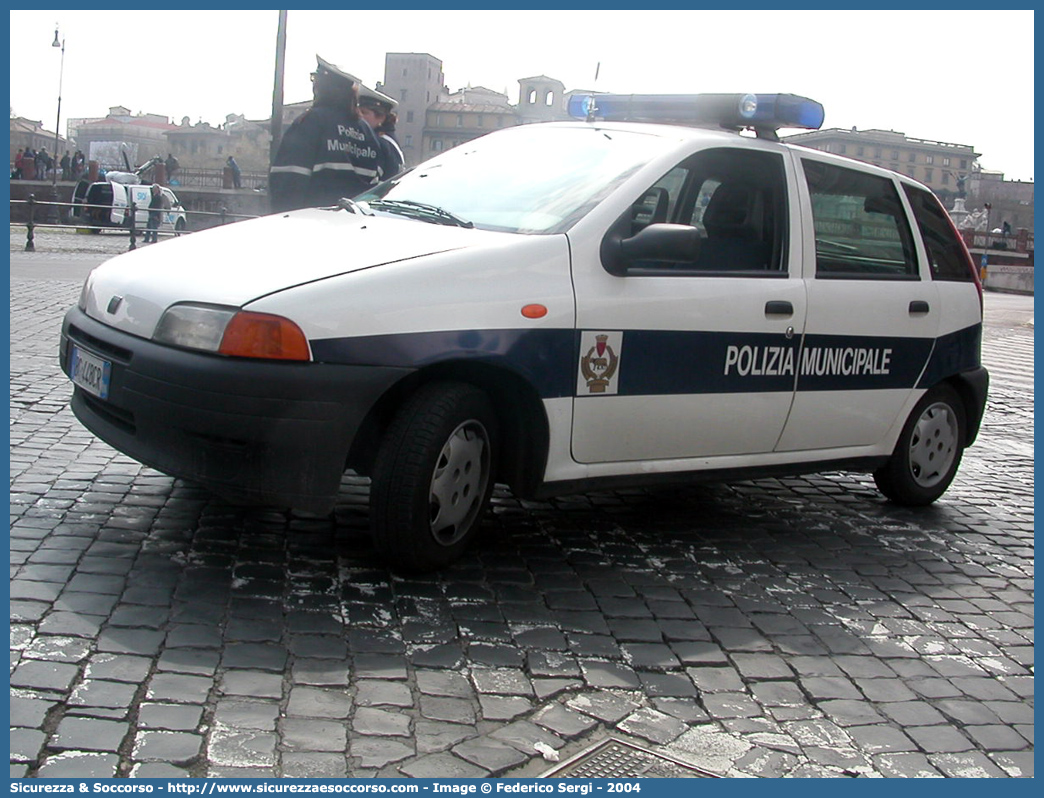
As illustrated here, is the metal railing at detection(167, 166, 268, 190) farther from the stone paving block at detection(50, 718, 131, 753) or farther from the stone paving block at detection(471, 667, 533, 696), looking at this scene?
the stone paving block at detection(50, 718, 131, 753)

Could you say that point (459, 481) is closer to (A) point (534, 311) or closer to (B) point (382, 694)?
(A) point (534, 311)

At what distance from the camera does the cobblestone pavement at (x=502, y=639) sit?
3.15 meters

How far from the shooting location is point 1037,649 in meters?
4.41

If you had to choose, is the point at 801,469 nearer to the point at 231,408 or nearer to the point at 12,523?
the point at 231,408

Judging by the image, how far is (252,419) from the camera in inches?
154

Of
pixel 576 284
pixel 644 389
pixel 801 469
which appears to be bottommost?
pixel 801 469

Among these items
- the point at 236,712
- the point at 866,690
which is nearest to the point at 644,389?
the point at 866,690

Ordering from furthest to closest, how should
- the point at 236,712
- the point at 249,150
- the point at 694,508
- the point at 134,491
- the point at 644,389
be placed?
the point at 249,150 → the point at 694,508 → the point at 134,491 → the point at 644,389 → the point at 236,712

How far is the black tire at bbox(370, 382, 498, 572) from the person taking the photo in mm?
4188

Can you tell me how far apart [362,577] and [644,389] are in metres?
1.34

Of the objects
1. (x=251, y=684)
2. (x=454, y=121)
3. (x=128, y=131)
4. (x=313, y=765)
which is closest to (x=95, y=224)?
(x=251, y=684)

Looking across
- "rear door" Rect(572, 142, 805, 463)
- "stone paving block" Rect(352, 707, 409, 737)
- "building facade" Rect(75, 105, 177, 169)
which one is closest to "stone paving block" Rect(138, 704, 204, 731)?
"stone paving block" Rect(352, 707, 409, 737)

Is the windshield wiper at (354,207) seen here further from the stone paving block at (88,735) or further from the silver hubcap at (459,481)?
the stone paving block at (88,735)

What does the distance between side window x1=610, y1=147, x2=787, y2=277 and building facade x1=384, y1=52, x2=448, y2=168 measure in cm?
11791
